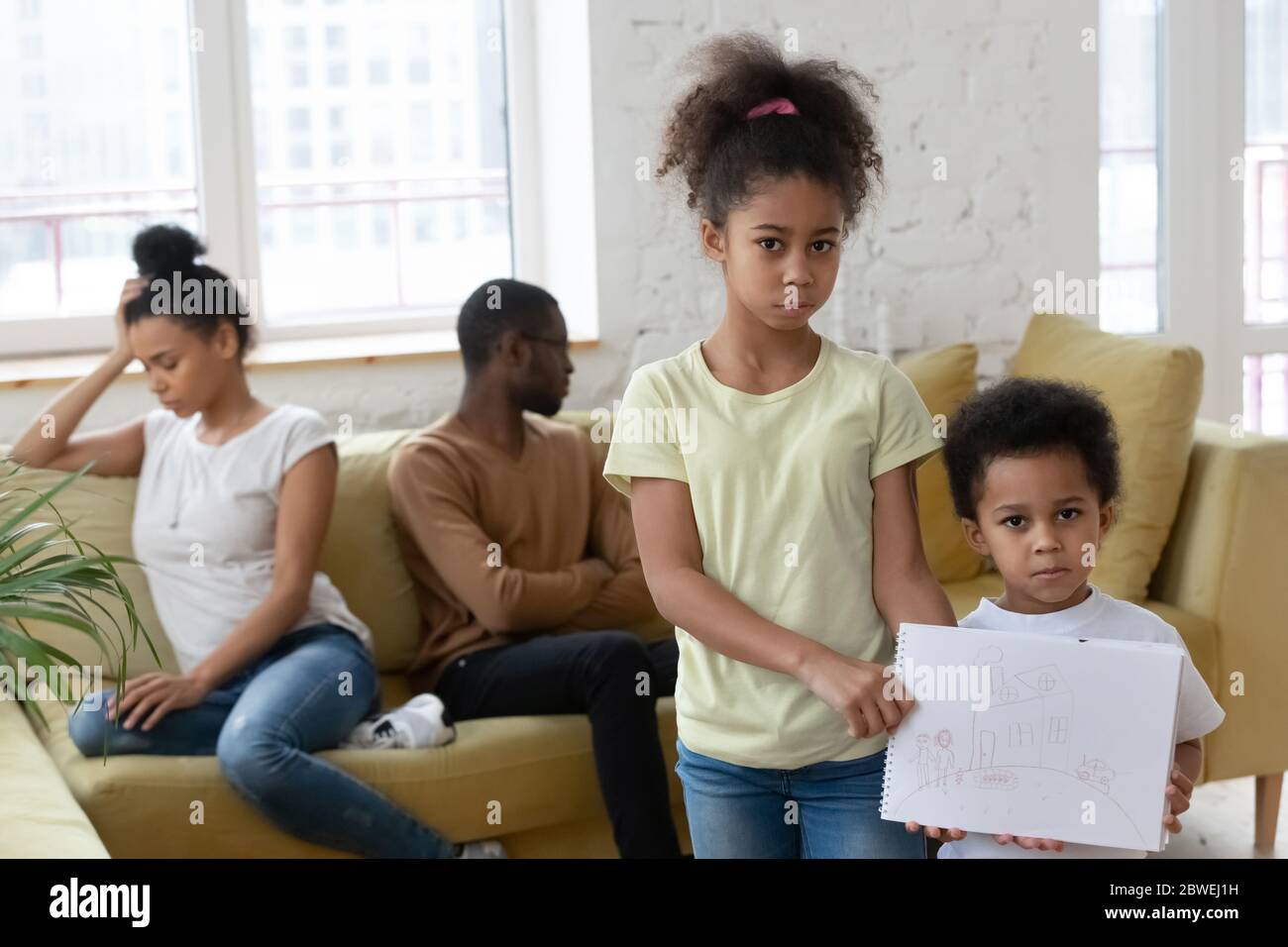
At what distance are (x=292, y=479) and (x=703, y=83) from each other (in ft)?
3.82

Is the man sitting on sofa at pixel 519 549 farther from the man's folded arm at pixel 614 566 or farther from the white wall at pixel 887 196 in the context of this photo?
the white wall at pixel 887 196

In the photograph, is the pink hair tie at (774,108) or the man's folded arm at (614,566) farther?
the man's folded arm at (614,566)

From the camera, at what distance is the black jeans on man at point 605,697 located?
2195mm

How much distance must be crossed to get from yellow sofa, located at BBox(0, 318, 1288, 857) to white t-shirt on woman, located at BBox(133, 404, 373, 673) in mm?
115

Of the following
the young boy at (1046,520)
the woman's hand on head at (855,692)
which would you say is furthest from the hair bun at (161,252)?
the woman's hand on head at (855,692)

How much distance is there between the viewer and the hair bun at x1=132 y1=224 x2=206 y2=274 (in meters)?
2.38

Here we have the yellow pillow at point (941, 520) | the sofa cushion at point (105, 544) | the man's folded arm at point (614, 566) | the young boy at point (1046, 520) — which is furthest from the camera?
the yellow pillow at point (941, 520)

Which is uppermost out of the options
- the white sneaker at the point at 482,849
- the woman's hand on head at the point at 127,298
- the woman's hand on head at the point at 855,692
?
the woman's hand on head at the point at 127,298

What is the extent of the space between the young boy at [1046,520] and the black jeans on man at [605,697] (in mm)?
866

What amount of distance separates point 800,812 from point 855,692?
172 millimetres

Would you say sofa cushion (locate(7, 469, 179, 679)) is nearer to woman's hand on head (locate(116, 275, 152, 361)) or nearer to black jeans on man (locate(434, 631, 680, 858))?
woman's hand on head (locate(116, 275, 152, 361))

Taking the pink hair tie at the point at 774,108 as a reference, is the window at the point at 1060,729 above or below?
below
